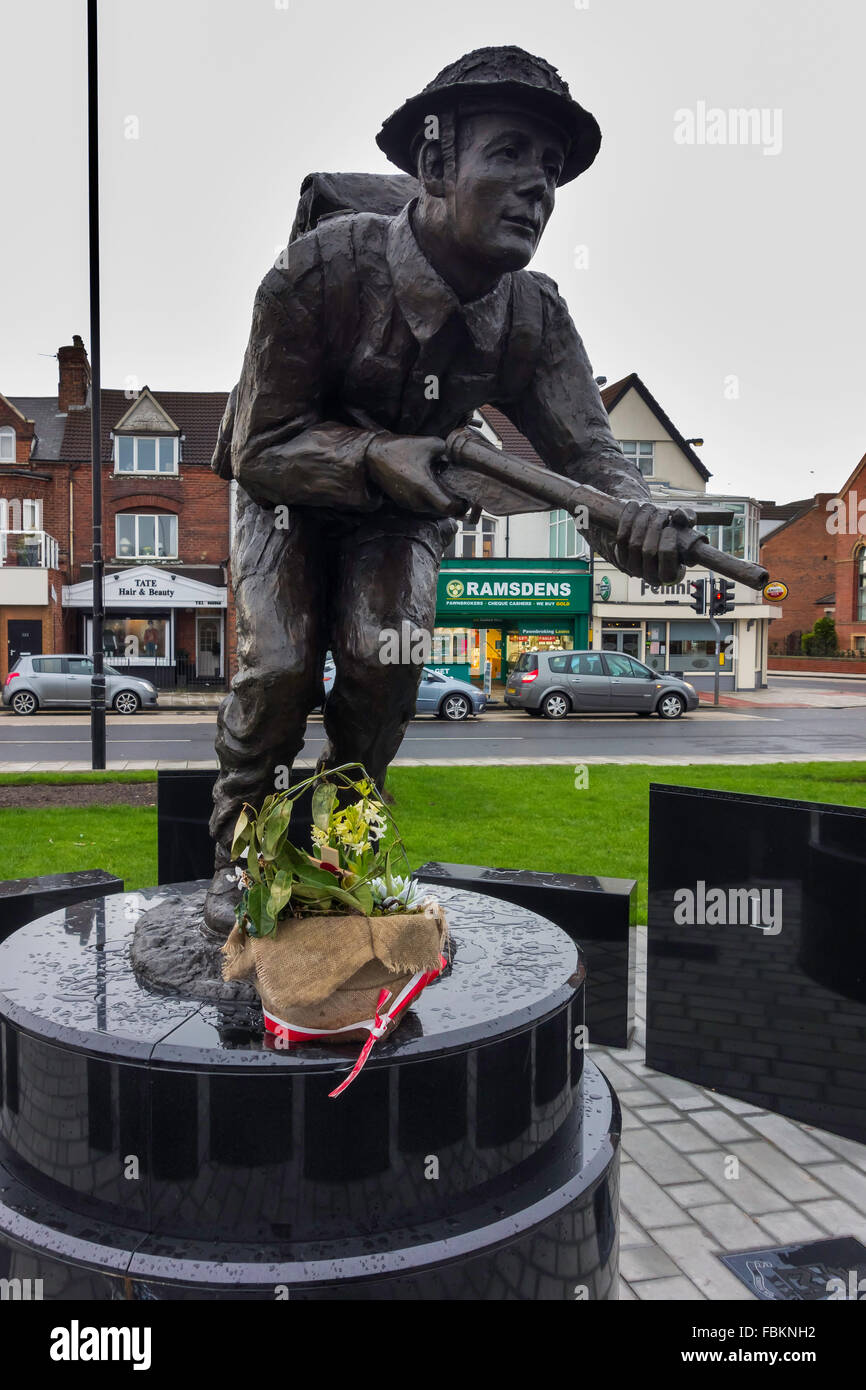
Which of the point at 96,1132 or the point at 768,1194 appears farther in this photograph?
the point at 768,1194

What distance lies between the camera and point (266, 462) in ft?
10.2

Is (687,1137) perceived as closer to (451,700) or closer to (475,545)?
(451,700)

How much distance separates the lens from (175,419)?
33.5m

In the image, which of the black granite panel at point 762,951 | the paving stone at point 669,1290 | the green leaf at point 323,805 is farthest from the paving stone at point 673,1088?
the green leaf at point 323,805

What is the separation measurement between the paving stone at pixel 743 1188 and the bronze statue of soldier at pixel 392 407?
6.15 feet

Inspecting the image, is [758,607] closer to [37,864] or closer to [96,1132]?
[37,864]

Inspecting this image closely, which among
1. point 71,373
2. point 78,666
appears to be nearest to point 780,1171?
point 78,666

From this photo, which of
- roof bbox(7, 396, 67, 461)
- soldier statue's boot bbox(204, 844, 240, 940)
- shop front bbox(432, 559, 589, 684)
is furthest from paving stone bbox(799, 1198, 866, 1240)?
roof bbox(7, 396, 67, 461)

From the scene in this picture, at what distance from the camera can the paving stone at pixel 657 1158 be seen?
3.67 metres

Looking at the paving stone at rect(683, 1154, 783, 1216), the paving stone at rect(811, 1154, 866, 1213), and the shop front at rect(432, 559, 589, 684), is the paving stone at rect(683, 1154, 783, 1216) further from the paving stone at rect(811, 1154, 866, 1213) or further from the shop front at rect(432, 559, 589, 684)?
the shop front at rect(432, 559, 589, 684)
